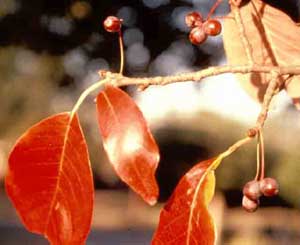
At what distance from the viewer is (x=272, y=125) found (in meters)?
7.09

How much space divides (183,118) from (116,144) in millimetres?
7328

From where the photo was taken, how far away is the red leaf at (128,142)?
1.70ft

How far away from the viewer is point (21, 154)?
0.55m

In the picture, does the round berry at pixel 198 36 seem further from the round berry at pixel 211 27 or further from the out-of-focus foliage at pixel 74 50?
the out-of-focus foliage at pixel 74 50

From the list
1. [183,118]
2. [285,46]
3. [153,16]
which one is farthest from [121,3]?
[183,118]

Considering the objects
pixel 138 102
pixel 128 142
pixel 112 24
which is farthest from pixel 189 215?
pixel 138 102

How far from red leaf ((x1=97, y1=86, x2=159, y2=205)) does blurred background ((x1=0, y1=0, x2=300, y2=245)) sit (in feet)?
0.48

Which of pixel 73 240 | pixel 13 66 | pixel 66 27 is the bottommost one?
pixel 13 66

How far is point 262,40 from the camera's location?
2.21 ft

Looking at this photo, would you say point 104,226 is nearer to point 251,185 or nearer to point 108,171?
point 108,171

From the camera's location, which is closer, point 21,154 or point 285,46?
point 21,154

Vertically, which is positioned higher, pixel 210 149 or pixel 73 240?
pixel 73 240

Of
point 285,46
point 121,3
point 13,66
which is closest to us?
point 285,46

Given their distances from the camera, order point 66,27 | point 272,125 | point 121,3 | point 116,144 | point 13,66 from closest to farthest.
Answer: point 116,144
point 121,3
point 66,27
point 13,66
point 272,125
